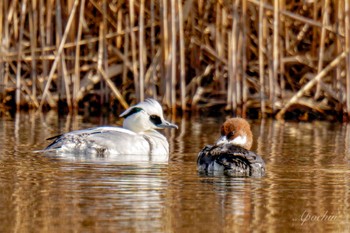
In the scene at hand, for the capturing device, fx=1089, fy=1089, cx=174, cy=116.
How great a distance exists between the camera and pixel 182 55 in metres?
13.9

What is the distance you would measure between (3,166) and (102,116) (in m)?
5.86

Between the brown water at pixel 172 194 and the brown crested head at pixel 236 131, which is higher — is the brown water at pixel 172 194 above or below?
below

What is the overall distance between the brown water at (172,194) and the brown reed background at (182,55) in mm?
3189

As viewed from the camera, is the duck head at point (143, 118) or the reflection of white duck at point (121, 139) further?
the duck head at point (143, 118)

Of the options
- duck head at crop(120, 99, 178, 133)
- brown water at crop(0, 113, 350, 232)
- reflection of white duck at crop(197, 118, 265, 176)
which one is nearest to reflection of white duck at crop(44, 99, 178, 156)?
→ duck head at crop(120, 99, 178, 133)

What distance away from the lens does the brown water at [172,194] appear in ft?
20.1

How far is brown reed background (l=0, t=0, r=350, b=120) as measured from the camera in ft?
45.6

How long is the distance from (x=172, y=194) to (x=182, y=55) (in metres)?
6.82

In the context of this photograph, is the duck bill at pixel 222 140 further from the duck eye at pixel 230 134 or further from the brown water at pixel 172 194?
the brown water at pixel 172 194

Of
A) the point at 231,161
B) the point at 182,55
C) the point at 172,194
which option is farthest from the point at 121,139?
the point at 182,55

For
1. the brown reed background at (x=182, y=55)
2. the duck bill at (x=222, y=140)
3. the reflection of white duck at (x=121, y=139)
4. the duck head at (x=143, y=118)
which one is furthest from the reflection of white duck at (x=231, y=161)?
the brown reed background at (x=182, y=55)

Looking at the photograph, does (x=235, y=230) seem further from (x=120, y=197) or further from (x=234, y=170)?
(x=234, y=170)

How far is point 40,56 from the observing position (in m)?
14.7

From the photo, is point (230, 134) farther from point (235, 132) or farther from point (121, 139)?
point (121, 139)
